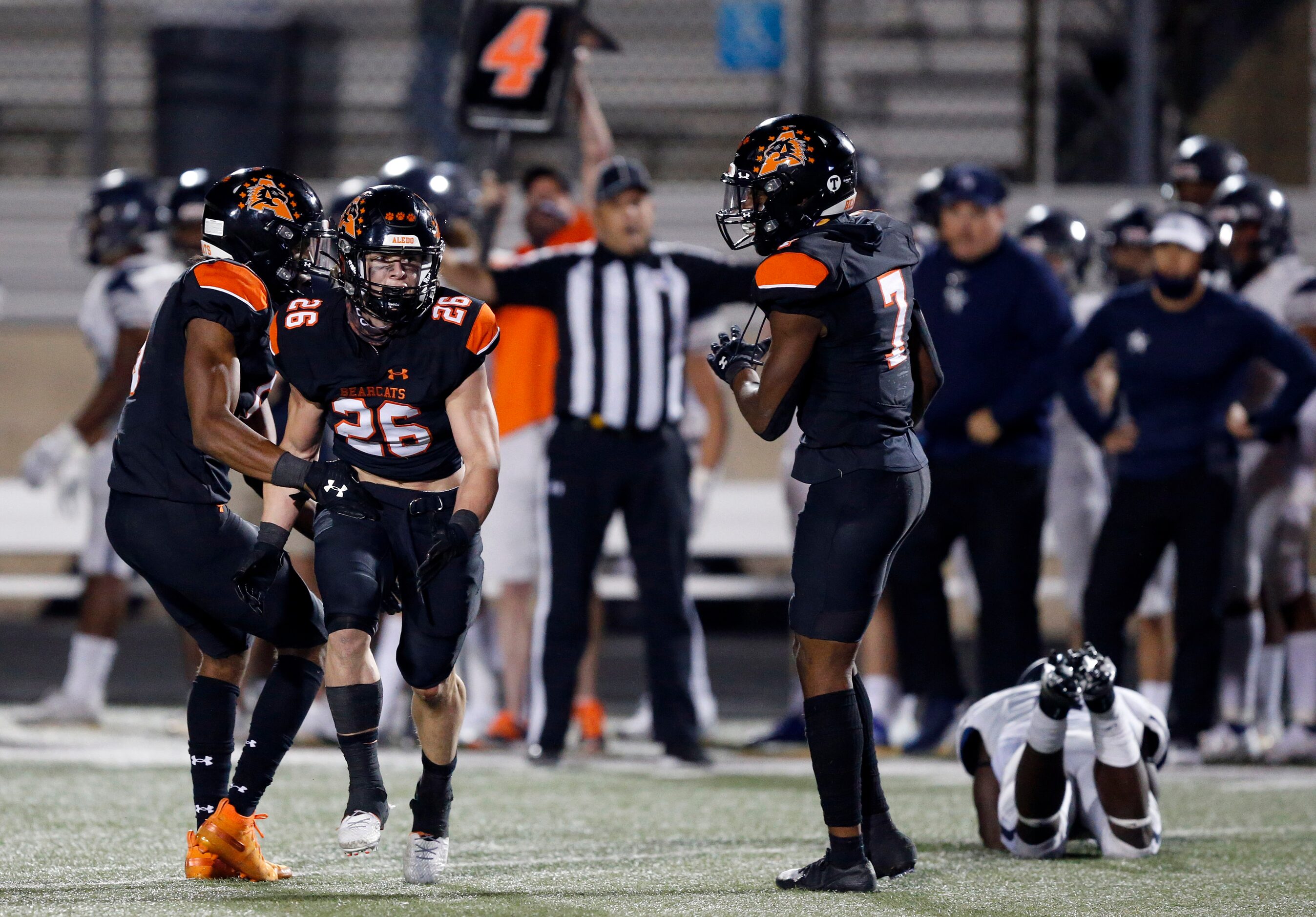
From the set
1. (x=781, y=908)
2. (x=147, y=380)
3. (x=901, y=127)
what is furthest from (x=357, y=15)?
(x=781, y=908)

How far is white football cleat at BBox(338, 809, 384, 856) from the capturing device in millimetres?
3814

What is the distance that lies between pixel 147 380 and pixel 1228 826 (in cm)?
297

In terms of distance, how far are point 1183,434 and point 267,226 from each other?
11.0 ft

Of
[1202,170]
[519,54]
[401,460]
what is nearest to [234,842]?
[401,460]

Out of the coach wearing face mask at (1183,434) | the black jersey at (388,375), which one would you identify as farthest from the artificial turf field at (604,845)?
the black jersey at (388,375)

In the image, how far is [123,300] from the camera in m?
6.91

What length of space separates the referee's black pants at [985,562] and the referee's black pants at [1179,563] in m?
0.22

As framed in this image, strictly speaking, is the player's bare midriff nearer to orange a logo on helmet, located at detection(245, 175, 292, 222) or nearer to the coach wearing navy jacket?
orange a logo on helmet, located at detection(245, 175, 292, 222)

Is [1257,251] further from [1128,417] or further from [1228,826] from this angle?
[1228,826]

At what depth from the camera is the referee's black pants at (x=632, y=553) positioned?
20.6ft

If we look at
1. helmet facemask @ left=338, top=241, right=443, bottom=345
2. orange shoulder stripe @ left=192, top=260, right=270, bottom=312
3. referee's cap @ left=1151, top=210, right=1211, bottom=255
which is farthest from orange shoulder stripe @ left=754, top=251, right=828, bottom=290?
referee's cap @ left=1151, top=210, right=1211, bottom=255

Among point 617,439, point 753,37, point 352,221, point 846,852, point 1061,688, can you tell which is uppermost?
point 753,37

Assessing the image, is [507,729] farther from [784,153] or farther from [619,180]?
[784,153]

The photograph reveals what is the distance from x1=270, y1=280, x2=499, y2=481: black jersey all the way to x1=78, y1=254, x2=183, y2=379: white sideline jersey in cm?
277
